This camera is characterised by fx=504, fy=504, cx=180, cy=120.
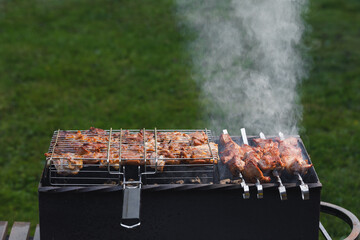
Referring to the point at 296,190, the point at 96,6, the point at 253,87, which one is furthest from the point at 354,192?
the point at 96,6

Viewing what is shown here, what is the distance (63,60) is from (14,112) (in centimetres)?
156

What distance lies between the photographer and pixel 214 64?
25.5ft

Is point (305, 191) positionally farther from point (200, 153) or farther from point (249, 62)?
point (249, 62)

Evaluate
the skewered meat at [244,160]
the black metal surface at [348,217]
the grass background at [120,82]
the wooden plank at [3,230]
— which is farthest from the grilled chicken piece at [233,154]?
the wooden plank at [3,230]

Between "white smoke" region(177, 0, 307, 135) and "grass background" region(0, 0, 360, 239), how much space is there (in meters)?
0.32

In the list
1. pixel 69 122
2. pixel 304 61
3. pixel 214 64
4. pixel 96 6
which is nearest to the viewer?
pixel 69 122

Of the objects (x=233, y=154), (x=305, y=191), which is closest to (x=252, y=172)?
(x=233, y=154)

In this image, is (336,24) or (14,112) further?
(336,24)

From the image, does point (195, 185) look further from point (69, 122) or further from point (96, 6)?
point (96, 6)

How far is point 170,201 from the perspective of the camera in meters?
3.65

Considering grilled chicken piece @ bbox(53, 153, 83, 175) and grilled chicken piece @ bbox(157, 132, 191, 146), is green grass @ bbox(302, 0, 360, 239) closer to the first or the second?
grilled chicken piece @ bbox(157, 132, 191, 146)

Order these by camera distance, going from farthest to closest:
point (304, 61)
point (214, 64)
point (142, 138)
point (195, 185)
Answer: point (304, 61) < point (214, 64) < point (142, 138) < point (195, 185)

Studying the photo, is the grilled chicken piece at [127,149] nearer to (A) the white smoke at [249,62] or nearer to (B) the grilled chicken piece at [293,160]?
(B) the grilled chicken piece at [293,160]

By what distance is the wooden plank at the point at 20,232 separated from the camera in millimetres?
4383
